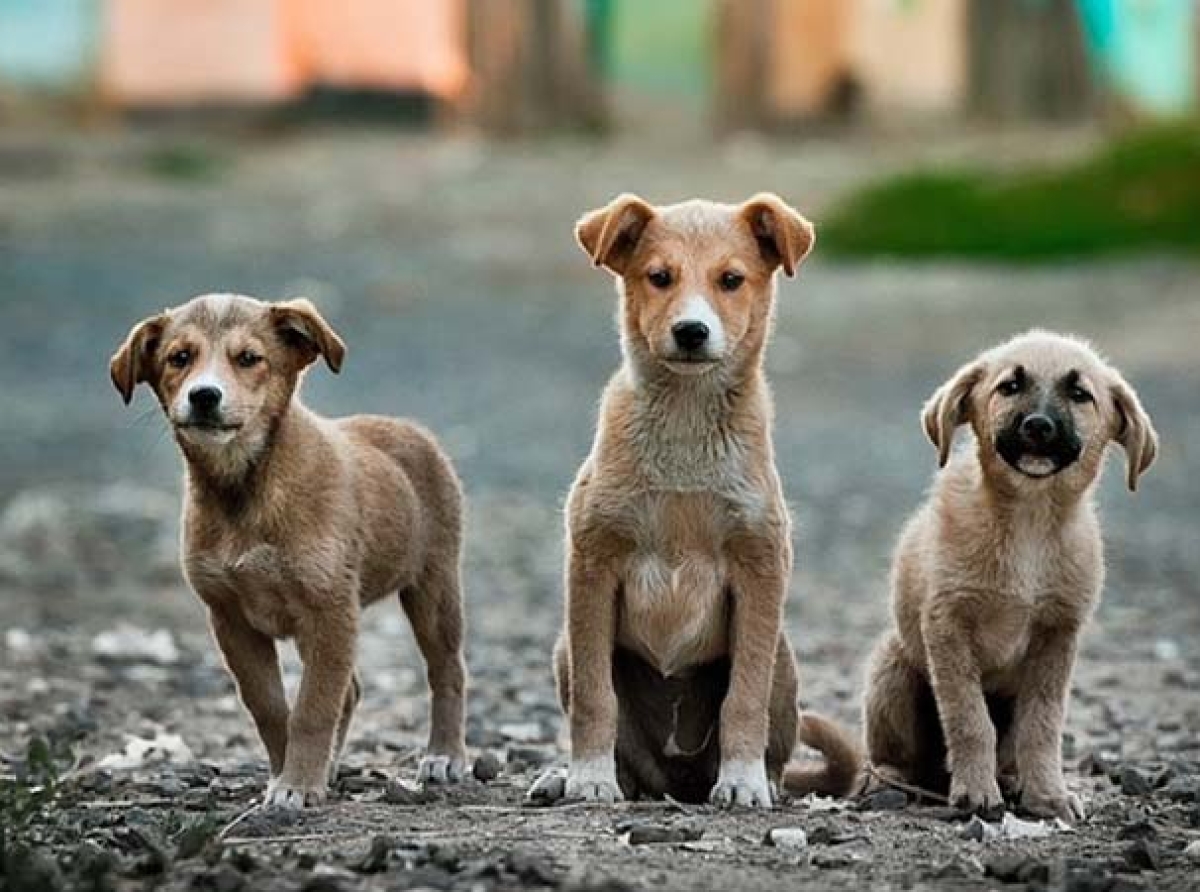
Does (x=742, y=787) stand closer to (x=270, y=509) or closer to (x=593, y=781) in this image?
(x=593, y=781)

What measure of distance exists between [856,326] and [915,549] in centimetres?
1314

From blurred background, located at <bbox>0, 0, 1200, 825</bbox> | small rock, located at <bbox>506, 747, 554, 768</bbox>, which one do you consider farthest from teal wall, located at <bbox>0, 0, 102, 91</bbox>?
small rock, located at <bbox>506, 747, 554, 768</bbox>

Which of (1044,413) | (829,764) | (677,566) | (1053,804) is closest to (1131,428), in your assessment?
(1044,413)

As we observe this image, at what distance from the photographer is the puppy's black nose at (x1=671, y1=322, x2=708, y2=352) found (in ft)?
22.5

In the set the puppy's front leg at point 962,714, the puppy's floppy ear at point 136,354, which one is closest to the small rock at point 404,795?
the puppy's floppy ear at point 136,354

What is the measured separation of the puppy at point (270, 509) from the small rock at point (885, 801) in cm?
139

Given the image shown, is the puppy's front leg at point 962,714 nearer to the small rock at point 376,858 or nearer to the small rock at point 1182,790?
the small rock at point 1182,790

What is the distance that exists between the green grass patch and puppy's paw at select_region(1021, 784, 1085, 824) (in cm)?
1511

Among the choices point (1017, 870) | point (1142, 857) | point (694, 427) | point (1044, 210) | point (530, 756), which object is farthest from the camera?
point (1044, 210)

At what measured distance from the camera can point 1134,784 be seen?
7684mm

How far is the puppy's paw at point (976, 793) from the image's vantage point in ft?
22.8

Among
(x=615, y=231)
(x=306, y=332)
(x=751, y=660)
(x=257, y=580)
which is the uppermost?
(x=615, y=231)

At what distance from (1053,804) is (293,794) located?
1907 mm

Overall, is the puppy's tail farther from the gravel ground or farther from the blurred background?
the blurred background
